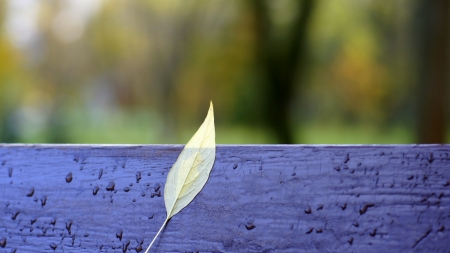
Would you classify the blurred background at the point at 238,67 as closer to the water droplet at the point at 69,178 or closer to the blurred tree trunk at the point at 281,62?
the blurred tree trunk at the point at 281,62

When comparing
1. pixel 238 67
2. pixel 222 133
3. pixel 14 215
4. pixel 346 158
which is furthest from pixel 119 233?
pixel 222 133

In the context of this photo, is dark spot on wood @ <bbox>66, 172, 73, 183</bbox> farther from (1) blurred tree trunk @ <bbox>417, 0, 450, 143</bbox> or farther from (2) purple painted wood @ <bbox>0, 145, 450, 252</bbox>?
(1) blurred tree trunk @ <bbox>417, 0, 450, 143</bbox>

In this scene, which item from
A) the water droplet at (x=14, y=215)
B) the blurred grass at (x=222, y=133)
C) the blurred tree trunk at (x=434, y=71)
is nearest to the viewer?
the water droplet at (x=14, y=215)

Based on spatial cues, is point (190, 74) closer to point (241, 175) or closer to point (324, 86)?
point (324, 86)

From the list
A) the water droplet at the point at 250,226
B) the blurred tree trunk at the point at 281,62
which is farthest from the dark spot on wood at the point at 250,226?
the blurred tree trunk at the point at 281,62

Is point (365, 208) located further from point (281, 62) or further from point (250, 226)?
point (281, 62)

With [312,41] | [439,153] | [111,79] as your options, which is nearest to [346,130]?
[312,41]
